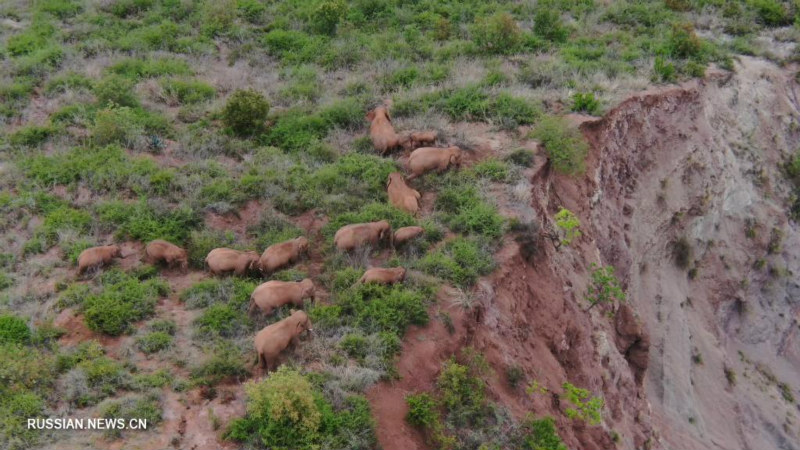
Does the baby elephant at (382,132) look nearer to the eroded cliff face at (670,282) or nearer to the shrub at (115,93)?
the eroded cliff face at (670,282)

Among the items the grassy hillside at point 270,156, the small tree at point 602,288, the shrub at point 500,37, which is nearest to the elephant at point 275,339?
the grassy hillside at point 270,156

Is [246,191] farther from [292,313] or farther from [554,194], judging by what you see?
[554,194]

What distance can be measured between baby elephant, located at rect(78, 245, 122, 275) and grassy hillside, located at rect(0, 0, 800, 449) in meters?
0.26

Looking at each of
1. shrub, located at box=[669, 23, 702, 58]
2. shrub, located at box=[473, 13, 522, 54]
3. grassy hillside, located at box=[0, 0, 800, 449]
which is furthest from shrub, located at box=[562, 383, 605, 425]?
shrub, located at box=[669, 23, 702, 58]

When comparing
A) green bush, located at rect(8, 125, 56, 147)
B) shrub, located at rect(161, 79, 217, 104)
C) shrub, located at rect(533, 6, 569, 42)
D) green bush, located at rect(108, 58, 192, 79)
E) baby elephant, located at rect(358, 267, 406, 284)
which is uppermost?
shrub, located at rect(533, 6, 569, 42)

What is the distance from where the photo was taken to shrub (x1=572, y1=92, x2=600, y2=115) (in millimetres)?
16391

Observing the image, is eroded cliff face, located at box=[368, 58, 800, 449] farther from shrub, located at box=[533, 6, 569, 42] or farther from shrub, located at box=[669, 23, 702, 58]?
shrub, located at box=[533, 6, 569, 42]

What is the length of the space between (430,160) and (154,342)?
6.36 metres

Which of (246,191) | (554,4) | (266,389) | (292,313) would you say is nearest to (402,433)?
(266,389)

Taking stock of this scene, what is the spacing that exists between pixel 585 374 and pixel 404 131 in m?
6.39

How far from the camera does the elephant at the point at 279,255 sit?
1120cm

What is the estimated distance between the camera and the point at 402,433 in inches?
344

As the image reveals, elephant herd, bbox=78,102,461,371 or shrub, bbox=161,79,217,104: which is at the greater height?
shrub, bbox=161,79,217,104

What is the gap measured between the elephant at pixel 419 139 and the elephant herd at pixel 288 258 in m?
0.24
